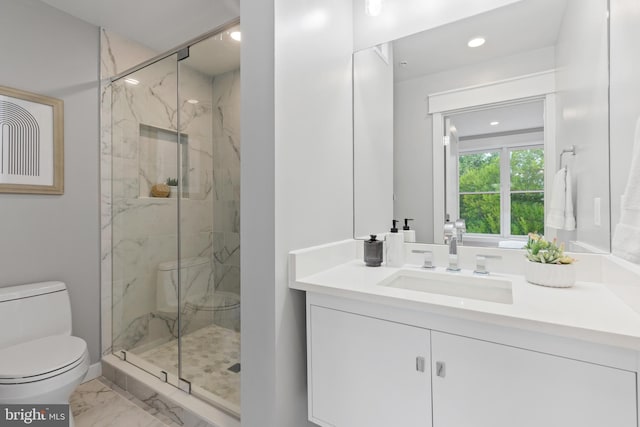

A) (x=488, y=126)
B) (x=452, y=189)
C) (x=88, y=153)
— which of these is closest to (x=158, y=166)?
(x=88, y=153)

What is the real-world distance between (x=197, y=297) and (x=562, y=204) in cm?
211

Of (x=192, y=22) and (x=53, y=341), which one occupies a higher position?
(x=192, y=22)

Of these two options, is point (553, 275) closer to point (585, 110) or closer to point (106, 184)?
point (585, 110)

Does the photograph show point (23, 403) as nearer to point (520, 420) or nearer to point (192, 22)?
point (520, 420)

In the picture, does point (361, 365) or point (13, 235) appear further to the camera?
point (13, 235)

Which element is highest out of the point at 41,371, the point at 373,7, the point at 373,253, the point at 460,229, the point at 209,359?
the point at 373,7

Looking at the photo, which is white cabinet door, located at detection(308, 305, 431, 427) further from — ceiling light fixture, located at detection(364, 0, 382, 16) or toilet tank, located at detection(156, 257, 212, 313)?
ceiling light fixture, located at detection(364, 0, 382, 16)

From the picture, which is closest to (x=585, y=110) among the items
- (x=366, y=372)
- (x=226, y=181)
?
(x=366, y=372)

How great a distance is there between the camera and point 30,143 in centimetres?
186

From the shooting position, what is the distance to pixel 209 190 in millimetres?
2031

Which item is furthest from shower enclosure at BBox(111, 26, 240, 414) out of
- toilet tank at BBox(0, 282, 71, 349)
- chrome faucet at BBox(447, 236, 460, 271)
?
chrome faucet at BBox(447, 236, 460, 271)

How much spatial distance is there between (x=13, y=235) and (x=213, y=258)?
1144mm

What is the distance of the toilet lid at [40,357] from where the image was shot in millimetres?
1377

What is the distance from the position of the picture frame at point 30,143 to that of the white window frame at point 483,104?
2.31 meters
